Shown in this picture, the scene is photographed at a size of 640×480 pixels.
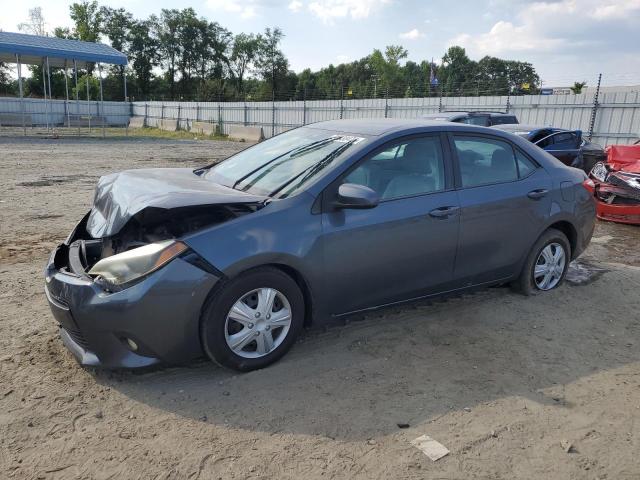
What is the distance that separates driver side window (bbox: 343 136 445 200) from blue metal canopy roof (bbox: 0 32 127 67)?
29315 millimetres

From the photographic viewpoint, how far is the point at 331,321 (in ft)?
12.3

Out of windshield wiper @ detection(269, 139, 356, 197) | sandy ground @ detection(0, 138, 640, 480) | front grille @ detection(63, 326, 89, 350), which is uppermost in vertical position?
windshield wiper @ detection(269, 139, 356, 197)

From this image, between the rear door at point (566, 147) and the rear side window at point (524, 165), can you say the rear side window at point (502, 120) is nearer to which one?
the rear door at point (566, 147)

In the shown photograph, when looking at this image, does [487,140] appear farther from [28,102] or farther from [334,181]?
[28,102]

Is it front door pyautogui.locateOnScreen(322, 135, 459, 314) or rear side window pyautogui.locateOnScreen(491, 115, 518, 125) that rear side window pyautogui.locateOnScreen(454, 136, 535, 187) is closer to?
front door pyautogui.locateOnScreen(322, 135, 459, 314)

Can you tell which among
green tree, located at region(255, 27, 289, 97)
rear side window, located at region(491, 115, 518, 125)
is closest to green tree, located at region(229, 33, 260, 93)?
green tree, located at region(255, 27, 289, 97)

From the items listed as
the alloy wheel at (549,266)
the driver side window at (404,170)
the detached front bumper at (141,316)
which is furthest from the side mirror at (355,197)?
the alloy wheel at (549,266)

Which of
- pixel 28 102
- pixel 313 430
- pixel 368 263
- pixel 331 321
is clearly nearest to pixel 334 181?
pixel 368 263

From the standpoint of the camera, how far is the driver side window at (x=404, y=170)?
3.86 metres

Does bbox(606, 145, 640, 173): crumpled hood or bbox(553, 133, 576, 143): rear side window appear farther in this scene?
bbox(553, 133, 576, 143): rear side window

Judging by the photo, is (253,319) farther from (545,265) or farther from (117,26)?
(117,26)

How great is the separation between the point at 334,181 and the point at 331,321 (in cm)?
97

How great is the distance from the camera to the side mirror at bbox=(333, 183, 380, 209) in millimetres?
3480

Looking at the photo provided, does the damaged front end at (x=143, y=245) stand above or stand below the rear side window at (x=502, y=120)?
A: below
